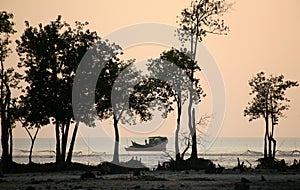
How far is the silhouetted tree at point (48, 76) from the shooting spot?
216ft

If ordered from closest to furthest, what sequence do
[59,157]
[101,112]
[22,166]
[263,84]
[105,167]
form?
[105,167] < [22,166] < [59,157] < [101,112] < [263,84]

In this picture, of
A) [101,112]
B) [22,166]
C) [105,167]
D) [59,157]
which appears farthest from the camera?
[101,112]

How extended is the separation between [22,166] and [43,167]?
205cm

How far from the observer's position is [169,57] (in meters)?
68.2

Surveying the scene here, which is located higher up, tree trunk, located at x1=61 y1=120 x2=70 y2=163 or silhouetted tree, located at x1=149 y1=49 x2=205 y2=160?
silhouetted tree, located at x1=149 y1=49 x2=205 y2=160

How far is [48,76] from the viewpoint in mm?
66750

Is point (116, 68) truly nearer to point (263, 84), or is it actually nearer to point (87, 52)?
point (87, 52)

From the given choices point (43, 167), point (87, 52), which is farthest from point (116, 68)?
point (43, 167)

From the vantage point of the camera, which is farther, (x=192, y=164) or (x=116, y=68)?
(x=116, y=68)

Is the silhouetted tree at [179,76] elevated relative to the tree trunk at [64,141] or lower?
elevated

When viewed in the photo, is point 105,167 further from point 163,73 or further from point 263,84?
point 263,84

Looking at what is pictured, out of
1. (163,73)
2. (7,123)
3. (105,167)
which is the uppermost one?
(163,73)

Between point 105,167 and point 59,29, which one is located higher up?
point 59,29

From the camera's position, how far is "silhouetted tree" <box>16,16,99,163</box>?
216 ft
